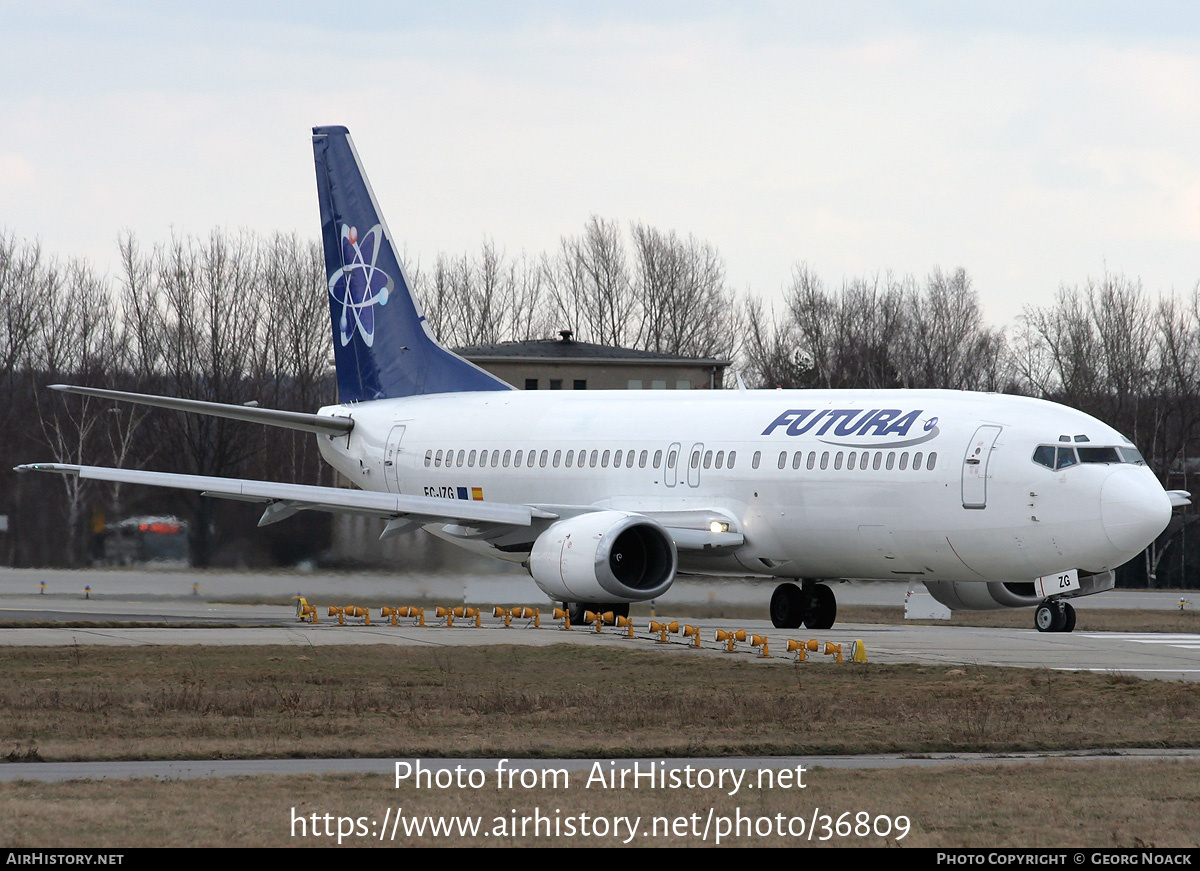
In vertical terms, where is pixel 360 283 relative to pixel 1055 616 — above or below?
above

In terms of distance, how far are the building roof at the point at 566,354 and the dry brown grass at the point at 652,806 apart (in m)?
60.4

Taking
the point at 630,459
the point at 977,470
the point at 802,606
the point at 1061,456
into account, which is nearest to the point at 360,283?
the point at 630,459

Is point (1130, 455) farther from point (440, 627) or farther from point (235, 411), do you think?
point (235, 411)

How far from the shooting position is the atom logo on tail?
32.7 metres

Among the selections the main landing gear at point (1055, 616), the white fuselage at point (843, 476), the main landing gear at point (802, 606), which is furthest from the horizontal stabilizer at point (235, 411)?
the main landing gear at point (1055, 616)

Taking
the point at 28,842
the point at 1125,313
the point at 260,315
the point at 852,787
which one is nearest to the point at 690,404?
the point at 852,787

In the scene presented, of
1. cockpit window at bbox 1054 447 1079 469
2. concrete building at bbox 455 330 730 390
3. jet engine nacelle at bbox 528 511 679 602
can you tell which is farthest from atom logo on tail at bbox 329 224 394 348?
concrete building at bbox 455 330 730 390

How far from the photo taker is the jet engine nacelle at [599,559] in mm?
23781

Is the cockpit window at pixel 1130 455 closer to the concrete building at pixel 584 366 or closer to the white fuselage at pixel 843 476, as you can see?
the white fuselage at pixel 843 476

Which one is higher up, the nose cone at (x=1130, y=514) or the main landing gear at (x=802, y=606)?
the nose cone at (x=1130, y=514)

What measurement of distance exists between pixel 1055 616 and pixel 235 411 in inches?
562

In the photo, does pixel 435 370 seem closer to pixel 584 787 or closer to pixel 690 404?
pixel 690 404

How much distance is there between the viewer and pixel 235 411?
93.8ft

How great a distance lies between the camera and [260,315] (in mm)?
70688
